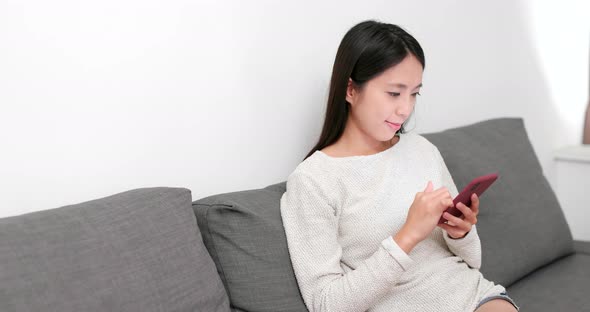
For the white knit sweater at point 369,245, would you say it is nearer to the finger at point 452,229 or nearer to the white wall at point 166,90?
the finger at point 452,229

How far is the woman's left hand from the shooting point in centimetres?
147

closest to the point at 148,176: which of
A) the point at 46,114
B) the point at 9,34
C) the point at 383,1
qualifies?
the point at 46,114

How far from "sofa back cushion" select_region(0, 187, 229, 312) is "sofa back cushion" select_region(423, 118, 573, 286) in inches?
35.1

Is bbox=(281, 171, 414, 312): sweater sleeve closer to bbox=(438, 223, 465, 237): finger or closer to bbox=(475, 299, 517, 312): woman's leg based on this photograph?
bbox=(438, 223, 465, 237): finger

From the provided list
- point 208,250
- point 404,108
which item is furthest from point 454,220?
point 208,250

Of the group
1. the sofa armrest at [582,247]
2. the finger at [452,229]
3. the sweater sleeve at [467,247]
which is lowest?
the sofa armrest at [582,247]

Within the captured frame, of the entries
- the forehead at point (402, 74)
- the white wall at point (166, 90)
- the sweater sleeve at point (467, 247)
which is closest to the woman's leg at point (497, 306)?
the sweater sleeve at point (467, 247)

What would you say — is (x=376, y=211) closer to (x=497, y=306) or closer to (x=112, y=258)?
(x=497, y=306)

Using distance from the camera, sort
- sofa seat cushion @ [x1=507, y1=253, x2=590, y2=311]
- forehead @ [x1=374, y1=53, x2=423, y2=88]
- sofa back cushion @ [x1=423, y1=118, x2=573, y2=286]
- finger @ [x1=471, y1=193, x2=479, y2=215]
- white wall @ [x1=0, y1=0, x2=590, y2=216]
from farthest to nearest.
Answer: sofa back cushion @ [x1=423, y1=118, x2=573, y2=286]
sofa seat cushion @ [x1=507, y1=253, x2=590, y2=311]
forehead @ [x1=374, y1=53, x2=423, y2=88]
finger @ [x1=471, y1=193, x2=479, y2=215]
white wall @ [x1=0, y1=0, x2=590, y2=216]

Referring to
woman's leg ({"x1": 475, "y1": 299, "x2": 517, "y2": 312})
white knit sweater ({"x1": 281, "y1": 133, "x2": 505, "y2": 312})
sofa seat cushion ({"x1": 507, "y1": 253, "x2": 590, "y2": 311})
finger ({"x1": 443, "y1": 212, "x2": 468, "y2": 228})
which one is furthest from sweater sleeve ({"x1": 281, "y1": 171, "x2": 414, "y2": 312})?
sofa seat cushion ({"x1": 507, "y1": 253, "x2": 590, "y2": 311})

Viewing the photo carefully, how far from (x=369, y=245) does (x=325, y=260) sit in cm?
12

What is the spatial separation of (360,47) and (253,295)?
576 mm

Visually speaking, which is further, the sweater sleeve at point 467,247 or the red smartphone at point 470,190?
the sweater sleeve at point 467,247

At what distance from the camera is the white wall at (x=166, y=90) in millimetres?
1352
